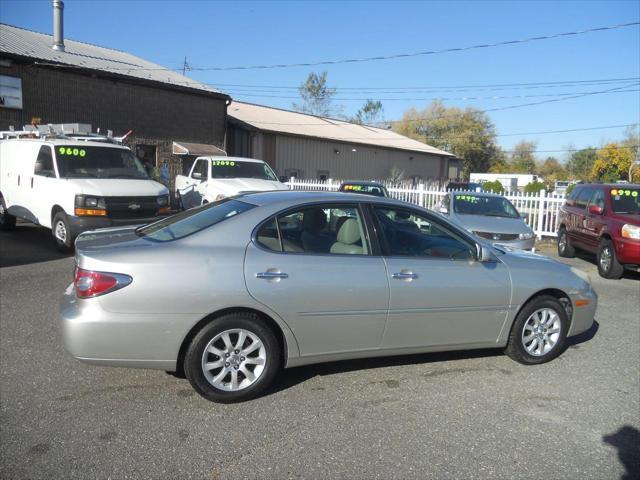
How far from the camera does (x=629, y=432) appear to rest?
3734mm

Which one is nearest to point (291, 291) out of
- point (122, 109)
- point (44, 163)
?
point (44, 163)

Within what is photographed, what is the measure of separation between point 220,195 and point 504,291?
8.98 m

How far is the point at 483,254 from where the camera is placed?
14.9 feet

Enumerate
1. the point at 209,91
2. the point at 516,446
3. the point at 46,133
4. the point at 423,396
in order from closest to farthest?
the point at 516,446 < the point at 423,396 < the point at 46,133 < the point at 209,91

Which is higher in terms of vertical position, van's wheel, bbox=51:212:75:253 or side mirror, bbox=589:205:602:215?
side mirror, bbox=589:205:602:215

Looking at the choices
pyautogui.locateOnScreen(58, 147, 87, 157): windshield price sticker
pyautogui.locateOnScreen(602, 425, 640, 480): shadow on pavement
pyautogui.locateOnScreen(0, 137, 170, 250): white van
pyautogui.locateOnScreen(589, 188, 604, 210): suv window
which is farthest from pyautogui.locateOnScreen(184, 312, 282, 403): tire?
pyautogui.locateOnScreen(589, 188, 604, 210): suv window

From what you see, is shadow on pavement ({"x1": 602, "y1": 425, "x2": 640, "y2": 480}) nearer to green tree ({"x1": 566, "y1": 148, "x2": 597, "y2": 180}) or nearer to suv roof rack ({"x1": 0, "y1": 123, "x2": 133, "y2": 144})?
suv roof rack ({"x1": 0, "y1": 123, "x2": 133, "y2": 144})

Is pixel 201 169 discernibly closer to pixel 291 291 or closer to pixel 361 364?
pixel 361 364

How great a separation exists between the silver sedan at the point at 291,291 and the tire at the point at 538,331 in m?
0.01

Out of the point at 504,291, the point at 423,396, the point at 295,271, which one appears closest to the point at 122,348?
the point at 295,271

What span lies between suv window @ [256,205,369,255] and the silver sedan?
0.01 meters

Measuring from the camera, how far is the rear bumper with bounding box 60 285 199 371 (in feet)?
11.9

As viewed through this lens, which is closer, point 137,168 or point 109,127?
point 137,168

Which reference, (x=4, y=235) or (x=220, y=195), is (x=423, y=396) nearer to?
(x=220, y=195)
